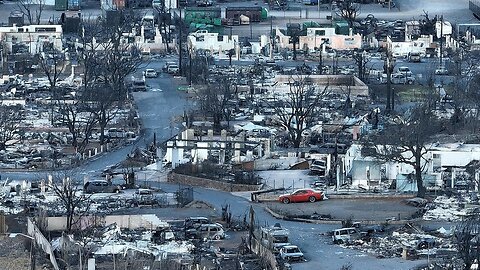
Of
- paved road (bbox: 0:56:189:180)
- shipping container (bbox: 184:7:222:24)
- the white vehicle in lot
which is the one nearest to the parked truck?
paved road (bbox: 0:56:189:180)

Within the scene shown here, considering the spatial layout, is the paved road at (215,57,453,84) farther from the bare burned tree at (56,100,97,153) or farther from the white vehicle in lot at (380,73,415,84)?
the bare burned tree at (56,100,97,153)

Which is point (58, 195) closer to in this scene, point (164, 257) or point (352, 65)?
point (164, 257)

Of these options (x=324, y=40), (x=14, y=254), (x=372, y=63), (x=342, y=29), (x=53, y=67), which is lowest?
(x=14, y=254)

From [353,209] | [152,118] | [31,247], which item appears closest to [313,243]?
[353,209]

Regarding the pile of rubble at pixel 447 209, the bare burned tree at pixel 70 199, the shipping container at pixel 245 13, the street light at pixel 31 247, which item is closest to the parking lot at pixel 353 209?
the pile of rubble at pixel 447 209

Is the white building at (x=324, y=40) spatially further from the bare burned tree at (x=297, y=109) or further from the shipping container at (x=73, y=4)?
the shipping container at (x=73, y=4)

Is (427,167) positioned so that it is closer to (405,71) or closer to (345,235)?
(345,235)
